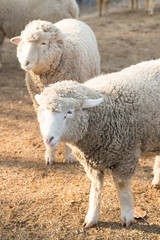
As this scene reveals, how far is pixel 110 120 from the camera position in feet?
9.02

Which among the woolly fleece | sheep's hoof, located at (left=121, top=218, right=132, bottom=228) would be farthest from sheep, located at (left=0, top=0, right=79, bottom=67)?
sheep's hoof, located at (left=121, top=218, right=132, bottom=228)

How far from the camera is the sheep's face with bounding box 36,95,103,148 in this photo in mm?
2379

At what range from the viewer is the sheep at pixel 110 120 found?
249cm

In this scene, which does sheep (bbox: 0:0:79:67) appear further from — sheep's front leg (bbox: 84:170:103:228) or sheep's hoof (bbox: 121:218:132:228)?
sheep's hoof (bbox: 121:218:132:228)

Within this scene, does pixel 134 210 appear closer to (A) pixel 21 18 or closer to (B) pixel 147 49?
(A) pixel 21 18

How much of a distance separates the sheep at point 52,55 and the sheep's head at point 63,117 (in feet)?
4.33

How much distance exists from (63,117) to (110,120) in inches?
20.1

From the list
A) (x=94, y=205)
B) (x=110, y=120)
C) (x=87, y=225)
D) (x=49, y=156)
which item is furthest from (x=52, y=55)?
(x=87, y=225)

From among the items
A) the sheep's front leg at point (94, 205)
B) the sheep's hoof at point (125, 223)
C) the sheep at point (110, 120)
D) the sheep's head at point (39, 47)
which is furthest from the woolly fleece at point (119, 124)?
the sheep's head at point (39, 47)

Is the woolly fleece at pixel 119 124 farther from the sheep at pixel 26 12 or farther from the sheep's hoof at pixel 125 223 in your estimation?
the sheep at pixel 26 12

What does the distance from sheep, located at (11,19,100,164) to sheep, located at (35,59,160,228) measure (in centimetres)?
101

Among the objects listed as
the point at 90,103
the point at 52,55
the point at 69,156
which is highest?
the point at 52,55

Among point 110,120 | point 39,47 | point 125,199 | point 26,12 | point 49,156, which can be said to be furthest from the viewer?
point 26,12

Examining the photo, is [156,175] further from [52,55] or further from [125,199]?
[52,55]
